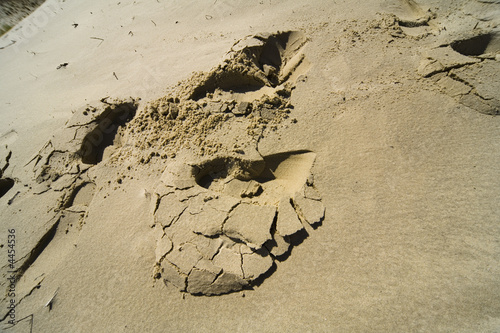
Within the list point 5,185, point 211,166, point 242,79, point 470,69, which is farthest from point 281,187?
point 5,185

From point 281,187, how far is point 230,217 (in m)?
0.43

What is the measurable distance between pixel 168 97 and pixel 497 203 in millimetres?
2429

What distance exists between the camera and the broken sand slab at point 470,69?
1.69m

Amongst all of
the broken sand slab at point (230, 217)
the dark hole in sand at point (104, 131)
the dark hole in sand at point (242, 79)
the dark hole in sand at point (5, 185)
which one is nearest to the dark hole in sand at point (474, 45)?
the dark hole in sand at point (242, 79)

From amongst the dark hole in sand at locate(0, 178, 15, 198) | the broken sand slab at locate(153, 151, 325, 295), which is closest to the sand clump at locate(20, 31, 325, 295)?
the broken sand slab at locate(153, 151, 325, 295)

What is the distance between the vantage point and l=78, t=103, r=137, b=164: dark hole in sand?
2145mm

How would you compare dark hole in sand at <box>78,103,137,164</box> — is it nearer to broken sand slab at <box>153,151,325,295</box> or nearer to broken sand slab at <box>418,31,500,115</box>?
broken sand slab at <box>153,151,325,295</box>

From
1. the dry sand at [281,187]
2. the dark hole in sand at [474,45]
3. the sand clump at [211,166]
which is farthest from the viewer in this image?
the dark hole in sand at [474,45]

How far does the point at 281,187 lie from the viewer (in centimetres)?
168

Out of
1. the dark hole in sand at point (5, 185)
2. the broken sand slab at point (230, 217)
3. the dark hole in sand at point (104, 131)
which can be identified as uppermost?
the dark hole in sand at point (104, 131)

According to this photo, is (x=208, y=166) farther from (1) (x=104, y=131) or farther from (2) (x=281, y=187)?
(1) (x=104, y=131)

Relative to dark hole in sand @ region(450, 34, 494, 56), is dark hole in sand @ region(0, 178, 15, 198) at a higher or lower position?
higher

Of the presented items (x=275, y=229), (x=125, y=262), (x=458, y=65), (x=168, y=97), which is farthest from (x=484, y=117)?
(x=125, y=262)

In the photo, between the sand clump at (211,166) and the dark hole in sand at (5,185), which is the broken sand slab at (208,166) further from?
the dark hole in sand at (5,185)
